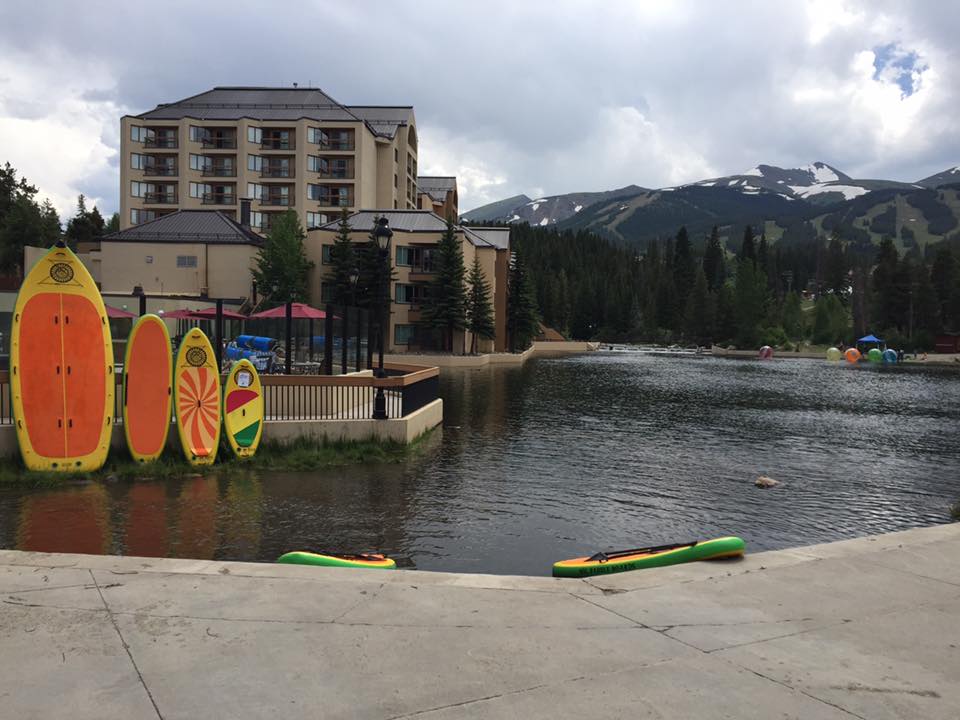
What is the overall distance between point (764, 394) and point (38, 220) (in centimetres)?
9023

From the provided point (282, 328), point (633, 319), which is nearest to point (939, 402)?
→ point (282, 328)

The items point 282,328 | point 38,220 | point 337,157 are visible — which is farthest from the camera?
point 38,220

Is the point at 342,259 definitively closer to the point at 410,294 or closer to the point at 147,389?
the point at 410,294

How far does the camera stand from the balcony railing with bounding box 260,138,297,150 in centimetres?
8175

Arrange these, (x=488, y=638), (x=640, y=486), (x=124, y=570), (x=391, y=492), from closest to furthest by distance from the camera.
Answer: (x=488, y=638)
(x=124, y=570)
(x=391, y=492)
(x=640, y=486)

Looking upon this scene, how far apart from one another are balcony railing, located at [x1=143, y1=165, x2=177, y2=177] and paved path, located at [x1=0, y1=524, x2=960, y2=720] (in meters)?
84.1

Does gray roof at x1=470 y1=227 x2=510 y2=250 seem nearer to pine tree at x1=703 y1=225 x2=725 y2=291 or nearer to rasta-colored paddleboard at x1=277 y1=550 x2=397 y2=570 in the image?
rasta-colored paddleboard at x1=277 y1=550 x2=397 y2=570

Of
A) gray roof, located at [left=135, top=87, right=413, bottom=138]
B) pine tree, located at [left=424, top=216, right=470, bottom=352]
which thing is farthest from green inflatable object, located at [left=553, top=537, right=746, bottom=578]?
gray roof, located at [left=135, top=87, right=413, bottom=138]

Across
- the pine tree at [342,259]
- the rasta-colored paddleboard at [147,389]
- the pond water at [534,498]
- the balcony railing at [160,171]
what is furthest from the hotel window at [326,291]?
the rasta-colored paddleboard at [147,389]

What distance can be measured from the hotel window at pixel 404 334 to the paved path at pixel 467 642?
58432 millimetres

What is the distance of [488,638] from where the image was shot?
17.0ft

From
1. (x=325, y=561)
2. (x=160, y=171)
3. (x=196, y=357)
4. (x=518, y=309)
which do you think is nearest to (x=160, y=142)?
(x=160, y=171)

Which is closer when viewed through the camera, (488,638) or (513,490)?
(488,638)

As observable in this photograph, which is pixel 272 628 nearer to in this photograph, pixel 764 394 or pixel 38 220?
pixel 764 394
